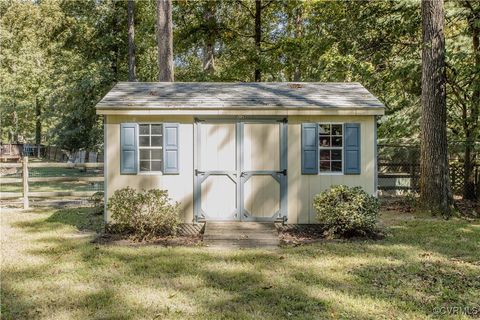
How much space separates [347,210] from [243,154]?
256 centimetres

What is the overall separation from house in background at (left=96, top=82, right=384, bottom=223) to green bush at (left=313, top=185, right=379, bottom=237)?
83 cm

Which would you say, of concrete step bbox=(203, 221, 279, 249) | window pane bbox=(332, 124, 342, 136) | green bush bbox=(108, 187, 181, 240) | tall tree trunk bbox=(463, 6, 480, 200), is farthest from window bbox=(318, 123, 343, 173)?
tall tree trunk bbox=(463, 6, 480, 200)

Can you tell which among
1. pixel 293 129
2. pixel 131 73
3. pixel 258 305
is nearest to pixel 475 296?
pixel 258 305

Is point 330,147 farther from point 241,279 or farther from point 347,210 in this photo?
point 241,279

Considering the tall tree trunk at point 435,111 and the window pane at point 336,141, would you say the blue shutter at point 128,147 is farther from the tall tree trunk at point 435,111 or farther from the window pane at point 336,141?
the tall tree trunk at point 435,111

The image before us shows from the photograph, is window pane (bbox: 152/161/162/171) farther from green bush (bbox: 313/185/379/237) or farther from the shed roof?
green bush (bbox: 313/185/379/237)

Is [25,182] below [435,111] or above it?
below

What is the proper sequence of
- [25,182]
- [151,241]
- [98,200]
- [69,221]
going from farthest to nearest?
[98,200] < [25,182] < [69,221] < [151,241]

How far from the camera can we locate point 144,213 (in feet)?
26.0

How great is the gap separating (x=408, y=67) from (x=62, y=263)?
10.8 metres

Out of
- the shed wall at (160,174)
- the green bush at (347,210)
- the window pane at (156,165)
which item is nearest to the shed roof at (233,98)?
the shed wall at (160,174)

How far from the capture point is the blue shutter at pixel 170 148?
8.83m

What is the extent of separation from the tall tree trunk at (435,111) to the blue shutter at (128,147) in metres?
7.28

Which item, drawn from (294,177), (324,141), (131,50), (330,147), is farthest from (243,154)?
(131,50)
